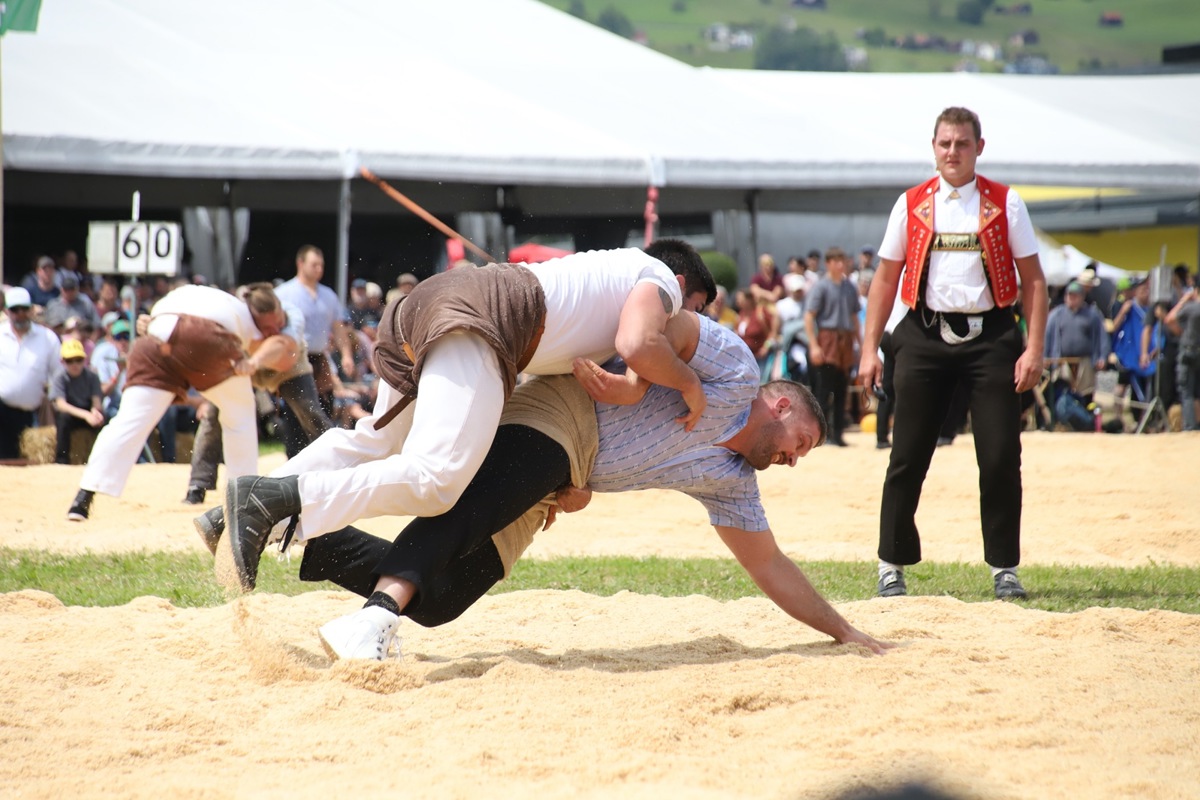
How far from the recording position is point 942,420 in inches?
219

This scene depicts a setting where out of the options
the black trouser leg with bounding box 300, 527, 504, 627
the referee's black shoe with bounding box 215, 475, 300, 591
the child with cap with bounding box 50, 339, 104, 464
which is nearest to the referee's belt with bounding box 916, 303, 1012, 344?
the black trouser leg with bounding box 300, 527, 504, 627

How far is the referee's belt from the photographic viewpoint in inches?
214

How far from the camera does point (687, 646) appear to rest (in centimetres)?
434

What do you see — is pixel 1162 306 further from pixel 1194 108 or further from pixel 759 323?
pixel 1194 108

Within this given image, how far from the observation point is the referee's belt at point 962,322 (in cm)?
544

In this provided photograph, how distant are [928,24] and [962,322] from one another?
12019cm

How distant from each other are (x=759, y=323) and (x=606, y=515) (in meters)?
6.46

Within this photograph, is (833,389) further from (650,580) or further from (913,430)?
(913,430)

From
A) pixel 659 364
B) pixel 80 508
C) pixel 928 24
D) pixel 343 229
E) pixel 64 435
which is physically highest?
pixel 928 24

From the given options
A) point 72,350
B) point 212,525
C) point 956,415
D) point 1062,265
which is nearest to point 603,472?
point 212,525

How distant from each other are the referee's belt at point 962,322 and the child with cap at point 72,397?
8.21 m

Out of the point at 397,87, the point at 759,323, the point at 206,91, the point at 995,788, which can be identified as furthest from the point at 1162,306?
the point at 995,788

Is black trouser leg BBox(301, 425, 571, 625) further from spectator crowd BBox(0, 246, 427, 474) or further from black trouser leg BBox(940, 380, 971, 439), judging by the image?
black trouser leg BBox(940, 380, 971, 439)

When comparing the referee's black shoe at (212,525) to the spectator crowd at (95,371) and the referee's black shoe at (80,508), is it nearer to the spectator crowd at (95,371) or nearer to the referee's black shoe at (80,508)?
the referee's black shoe at (80,508)
